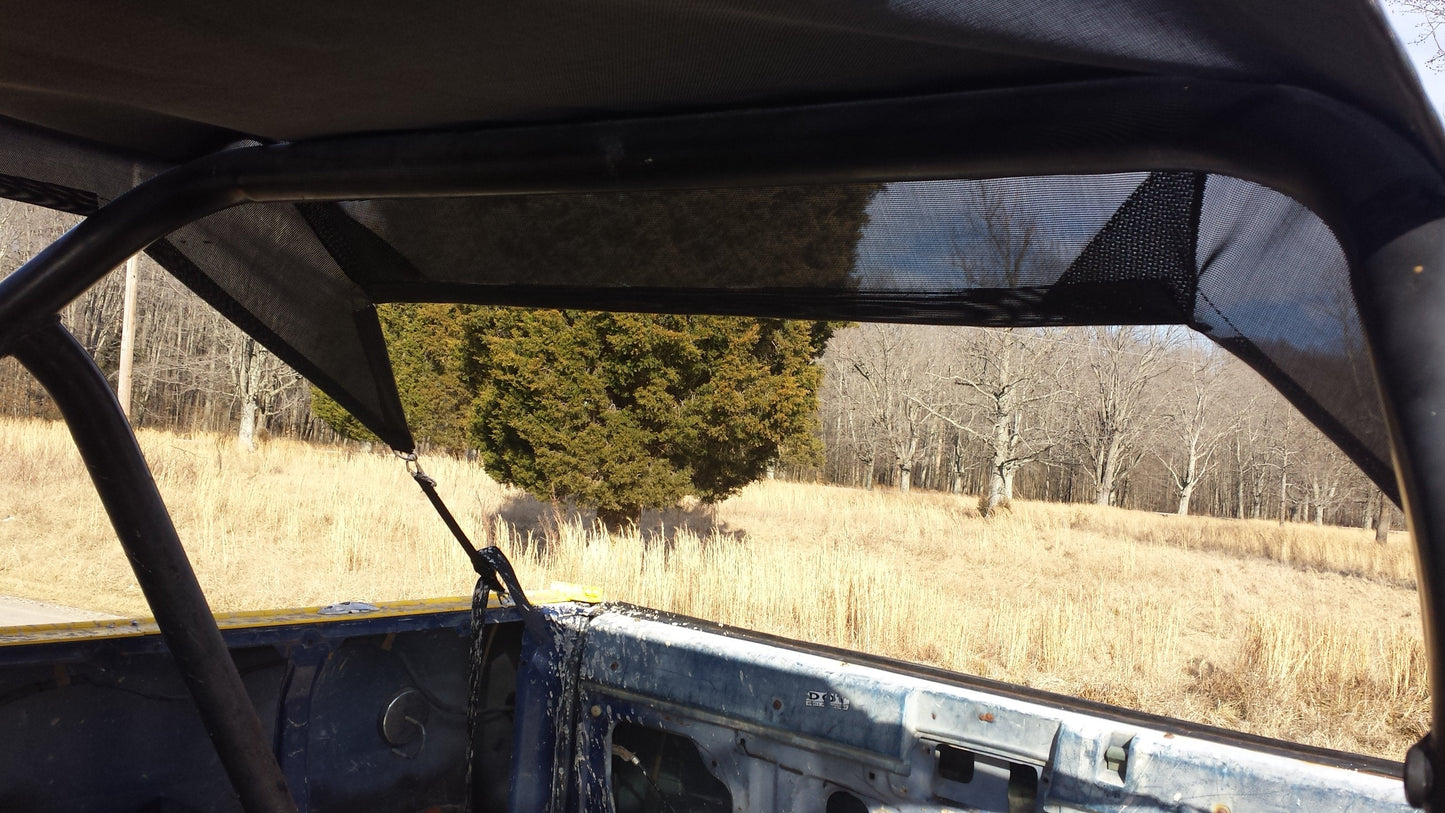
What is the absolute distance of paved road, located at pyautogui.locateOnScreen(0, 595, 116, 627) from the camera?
8.15 meters

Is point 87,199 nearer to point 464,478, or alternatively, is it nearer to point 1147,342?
point 464,478

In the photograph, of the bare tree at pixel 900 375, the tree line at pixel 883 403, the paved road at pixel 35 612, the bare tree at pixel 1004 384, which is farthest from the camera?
the bare tree at pixel 900 375

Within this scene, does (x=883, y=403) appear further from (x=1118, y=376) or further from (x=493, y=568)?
(x=493, y=568)

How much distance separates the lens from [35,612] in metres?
8.57

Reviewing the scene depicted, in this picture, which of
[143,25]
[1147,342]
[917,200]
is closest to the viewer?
[143,25]

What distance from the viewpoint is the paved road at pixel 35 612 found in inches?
321

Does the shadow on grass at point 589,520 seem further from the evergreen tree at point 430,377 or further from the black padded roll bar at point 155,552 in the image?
the black padded roll bar at point 155,552

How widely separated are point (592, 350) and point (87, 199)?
882 centimetres

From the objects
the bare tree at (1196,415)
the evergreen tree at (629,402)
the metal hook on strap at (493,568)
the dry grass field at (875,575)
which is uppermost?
the bare tree at (1196,415)

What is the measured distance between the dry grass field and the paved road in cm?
32

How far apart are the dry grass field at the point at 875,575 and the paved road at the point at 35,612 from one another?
32 centimetres

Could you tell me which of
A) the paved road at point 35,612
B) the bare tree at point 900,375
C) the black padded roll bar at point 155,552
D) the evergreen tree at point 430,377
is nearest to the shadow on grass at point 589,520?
the paved road at point 35,612

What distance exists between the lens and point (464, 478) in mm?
15594

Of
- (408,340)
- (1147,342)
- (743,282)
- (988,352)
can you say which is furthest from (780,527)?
(743,282)
